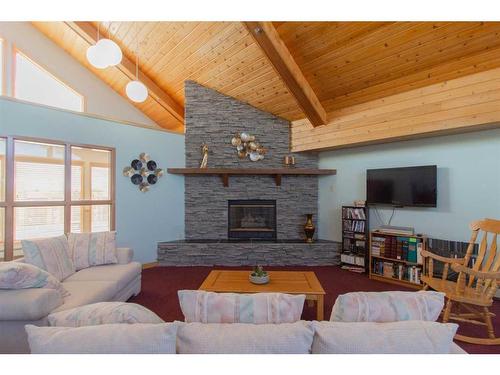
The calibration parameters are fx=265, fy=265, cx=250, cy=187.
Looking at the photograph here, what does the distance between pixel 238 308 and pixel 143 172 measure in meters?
3.97

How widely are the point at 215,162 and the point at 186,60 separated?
186cm

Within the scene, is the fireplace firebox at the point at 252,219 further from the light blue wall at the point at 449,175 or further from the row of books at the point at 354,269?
the light blue wall at the point at 449,175

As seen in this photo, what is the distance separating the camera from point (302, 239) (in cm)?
511

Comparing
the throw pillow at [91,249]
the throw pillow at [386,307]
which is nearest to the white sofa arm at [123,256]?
the throw pillow at [91,249]

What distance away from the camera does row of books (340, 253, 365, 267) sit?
432 centimetres

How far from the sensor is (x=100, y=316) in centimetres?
112

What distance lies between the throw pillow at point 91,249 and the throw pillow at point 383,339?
2.89m

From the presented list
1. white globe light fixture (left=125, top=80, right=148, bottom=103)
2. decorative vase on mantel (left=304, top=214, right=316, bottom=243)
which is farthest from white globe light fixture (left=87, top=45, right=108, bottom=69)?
decorative vase on mantel (left=304, top=214, right=316, bottom=243)

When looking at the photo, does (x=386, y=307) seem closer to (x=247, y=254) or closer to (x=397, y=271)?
(x=397, y=271)

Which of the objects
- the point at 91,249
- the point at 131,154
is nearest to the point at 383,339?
the point at 91,249

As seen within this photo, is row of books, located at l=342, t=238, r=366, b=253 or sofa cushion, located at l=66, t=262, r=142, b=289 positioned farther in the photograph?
row of books, located at l=342, t=238, r=366, b=253

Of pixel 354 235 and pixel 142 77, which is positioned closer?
pixel 354 235

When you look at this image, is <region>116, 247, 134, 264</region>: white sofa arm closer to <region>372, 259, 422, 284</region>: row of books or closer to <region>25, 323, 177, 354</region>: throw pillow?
<region>25, 323, 177, 354</region>: throw pillow

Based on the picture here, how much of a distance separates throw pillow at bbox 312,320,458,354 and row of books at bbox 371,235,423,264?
9.89 ft
